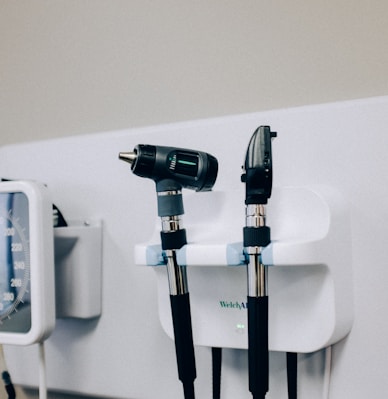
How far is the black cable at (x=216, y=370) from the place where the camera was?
532mm

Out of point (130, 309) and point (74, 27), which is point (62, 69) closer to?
point (74, 27)

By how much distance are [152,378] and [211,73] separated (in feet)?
0.98

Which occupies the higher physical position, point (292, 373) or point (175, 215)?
point (175, 215)

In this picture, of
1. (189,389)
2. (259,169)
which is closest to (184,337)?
(189,389)

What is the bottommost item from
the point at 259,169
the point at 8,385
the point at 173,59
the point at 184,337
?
the point at 8,385

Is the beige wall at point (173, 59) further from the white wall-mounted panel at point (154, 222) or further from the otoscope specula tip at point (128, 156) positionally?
the otoscope specula tip at point (128, 156)

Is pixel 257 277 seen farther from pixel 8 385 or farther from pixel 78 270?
pixel 8 385

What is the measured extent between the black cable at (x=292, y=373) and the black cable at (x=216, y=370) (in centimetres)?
6

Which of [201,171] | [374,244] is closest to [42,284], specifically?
[201,171]

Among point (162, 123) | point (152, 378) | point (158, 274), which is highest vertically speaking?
point (162, 123)

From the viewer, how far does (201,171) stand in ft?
1.63

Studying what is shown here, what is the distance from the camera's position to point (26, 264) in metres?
0.58

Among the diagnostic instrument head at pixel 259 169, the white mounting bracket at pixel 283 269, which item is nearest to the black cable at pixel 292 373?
the white mounting bracket at pixel 283 269

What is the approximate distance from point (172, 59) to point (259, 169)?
0.77ft
